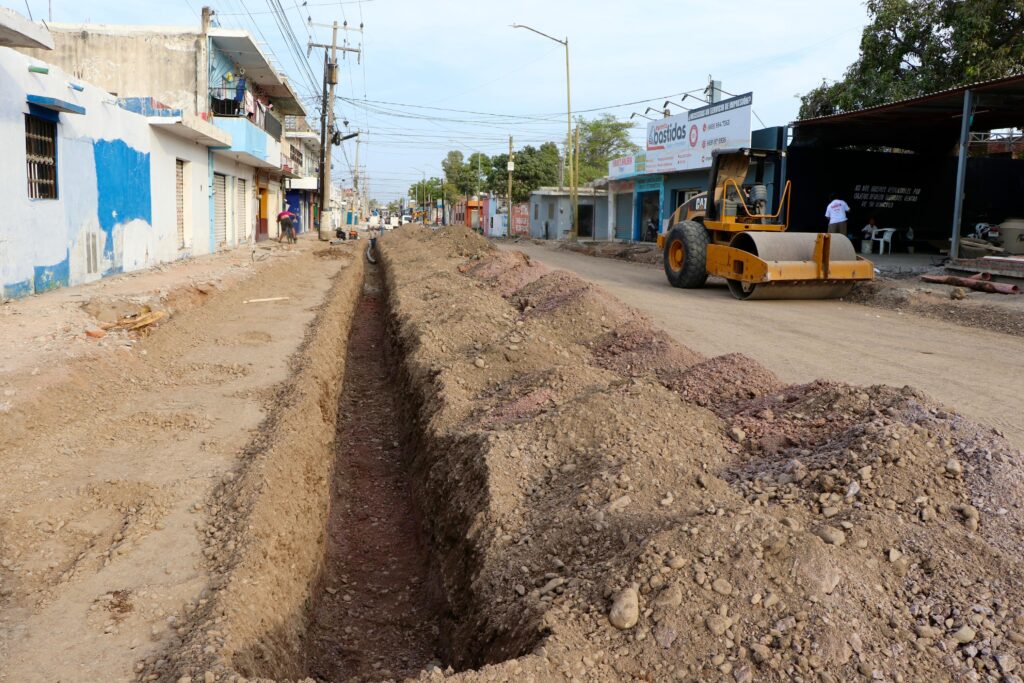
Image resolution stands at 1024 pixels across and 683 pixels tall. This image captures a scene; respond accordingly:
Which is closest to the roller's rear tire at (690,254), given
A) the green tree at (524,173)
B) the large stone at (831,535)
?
the large stone at (831,535)

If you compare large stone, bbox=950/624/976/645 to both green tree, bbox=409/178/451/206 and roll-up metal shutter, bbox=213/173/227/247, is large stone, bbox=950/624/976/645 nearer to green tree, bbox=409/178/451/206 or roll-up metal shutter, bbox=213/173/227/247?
Result: roll-up metal shutter, bbox=213/173/227/247

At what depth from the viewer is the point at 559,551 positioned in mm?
3787

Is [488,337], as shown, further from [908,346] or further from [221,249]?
[221,249]

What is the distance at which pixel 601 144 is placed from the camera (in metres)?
69.8

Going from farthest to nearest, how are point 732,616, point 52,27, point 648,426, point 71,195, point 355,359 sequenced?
point 52,27, point 71,195, point 355,359, point 648,426, point 732,616

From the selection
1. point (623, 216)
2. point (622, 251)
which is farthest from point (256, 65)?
point (623, 216)

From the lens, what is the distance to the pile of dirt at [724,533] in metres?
2.85

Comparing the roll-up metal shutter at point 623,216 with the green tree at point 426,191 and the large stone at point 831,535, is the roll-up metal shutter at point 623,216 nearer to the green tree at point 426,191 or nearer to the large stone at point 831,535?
the large stone at point 831,535

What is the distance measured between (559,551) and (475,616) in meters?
0.62

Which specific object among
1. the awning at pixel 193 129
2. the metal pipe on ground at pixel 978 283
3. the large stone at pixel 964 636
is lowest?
the large stone at pixel 964 636

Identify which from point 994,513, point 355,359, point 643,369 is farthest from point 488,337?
point 994,513

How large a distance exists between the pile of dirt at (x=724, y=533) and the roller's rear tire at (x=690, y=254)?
29.0 ft

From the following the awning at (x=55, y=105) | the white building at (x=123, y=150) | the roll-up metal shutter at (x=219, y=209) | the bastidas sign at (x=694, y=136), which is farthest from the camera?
the roll-up metal shutter at (x=219, y=209)

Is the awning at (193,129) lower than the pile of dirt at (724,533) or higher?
higher
